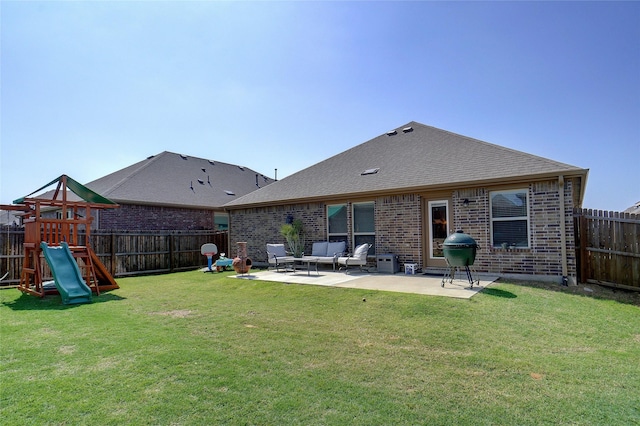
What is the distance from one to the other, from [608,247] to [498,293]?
136 inches

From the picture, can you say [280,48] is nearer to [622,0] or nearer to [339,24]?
[339,24]

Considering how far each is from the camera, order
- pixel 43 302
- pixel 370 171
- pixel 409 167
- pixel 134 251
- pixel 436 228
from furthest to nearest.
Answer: pixel 134 251, pixel 370 171, pixel 409 167, pixel 436 228, pixel 43 302

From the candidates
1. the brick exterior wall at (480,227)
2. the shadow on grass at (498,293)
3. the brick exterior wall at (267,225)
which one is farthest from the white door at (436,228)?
the brick exterior wall at (267,225)

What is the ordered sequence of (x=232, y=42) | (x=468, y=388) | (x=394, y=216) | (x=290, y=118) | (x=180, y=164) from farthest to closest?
(x=180, y=164)
(x=290, y=118)
(x=394, y=216)
(x=232, y=42)
(x=468, y=388)

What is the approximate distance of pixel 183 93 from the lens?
36.7ft

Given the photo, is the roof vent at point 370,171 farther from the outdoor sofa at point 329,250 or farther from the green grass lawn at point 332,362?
the green grass lawn at point 332,362

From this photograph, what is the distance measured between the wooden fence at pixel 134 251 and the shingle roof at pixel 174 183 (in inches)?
96.3

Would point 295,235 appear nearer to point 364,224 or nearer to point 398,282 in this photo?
point 364,224

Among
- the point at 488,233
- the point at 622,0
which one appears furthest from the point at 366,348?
the point at 622,0

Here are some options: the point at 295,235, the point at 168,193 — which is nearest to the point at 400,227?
the point at 295,235

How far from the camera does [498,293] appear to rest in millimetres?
7016

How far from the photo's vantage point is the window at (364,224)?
38.1ft

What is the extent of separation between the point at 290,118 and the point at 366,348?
1116 cm

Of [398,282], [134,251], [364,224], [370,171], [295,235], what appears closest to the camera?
[398,282]
